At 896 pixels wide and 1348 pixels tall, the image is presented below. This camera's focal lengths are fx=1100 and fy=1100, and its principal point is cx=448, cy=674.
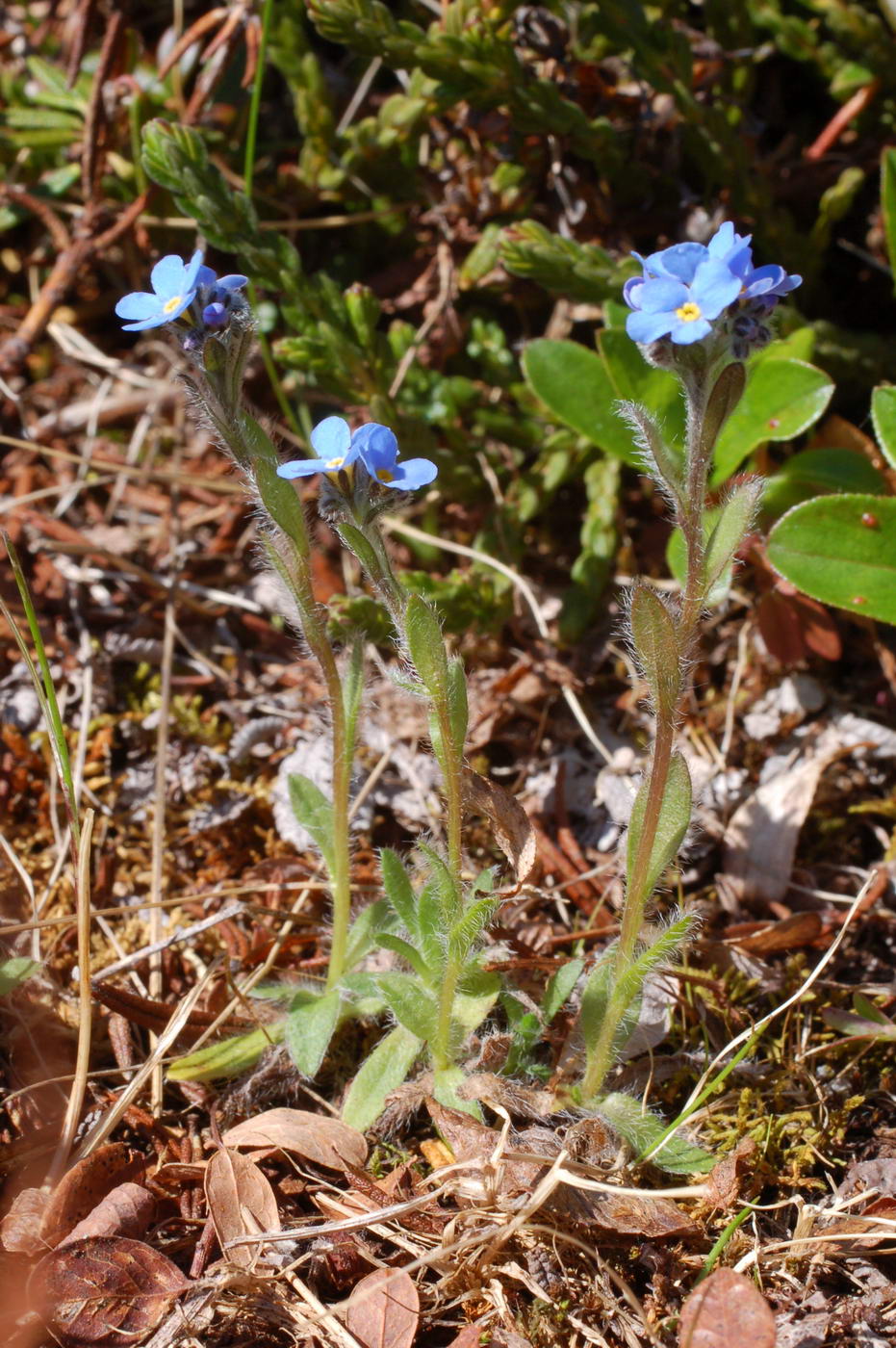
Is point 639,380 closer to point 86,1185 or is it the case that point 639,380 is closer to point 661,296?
point 661,296

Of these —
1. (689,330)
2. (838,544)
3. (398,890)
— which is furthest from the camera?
(838,544)

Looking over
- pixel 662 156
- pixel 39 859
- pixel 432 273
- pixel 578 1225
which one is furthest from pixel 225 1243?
pixel 662 156

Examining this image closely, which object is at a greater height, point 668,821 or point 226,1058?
point 668,821

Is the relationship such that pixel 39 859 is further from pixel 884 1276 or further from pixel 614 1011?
pixel 884 1276

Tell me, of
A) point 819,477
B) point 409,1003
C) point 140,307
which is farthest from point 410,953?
point 819,477

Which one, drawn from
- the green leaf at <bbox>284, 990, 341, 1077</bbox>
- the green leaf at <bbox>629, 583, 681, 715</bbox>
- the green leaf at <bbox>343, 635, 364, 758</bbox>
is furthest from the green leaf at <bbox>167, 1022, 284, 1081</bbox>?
the green leaf at <bbox>629, 583, 681, 715</bbox>

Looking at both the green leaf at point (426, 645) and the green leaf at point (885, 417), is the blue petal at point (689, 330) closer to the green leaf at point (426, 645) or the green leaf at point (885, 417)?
the green leaf at point (426, 645)

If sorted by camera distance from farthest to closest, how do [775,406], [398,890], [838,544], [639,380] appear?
[639,380] → [775,406] → [838,544] → [398,890]
